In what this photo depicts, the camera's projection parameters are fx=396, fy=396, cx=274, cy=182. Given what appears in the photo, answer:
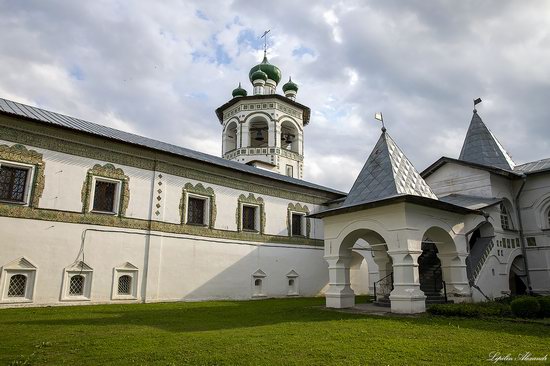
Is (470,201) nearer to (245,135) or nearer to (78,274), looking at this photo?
(78,274)

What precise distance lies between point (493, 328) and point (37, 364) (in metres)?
7.78

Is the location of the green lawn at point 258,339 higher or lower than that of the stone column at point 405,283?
lower

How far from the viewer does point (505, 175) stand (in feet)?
52.5

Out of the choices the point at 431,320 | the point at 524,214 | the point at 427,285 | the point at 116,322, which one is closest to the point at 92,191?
the point at 116,322

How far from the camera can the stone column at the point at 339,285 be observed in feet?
37.0

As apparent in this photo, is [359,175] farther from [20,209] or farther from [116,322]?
[20,209]

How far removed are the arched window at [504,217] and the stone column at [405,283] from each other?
7940 mm

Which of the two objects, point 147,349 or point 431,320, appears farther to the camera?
point 431,320

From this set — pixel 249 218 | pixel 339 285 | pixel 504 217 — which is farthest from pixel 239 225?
pixel 504 217

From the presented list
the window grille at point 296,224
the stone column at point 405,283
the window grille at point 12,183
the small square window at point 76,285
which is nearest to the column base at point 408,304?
the stone column at point 405,283

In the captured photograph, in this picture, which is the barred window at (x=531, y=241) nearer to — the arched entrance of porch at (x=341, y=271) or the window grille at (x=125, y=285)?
the arched entrance of porch at (x=341, y=271)

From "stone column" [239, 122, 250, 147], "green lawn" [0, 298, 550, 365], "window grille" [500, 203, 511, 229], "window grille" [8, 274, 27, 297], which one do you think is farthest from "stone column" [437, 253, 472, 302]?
"stone column" [239, 122, 250, 147]

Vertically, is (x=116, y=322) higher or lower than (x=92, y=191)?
lower

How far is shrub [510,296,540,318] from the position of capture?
30.2ft
